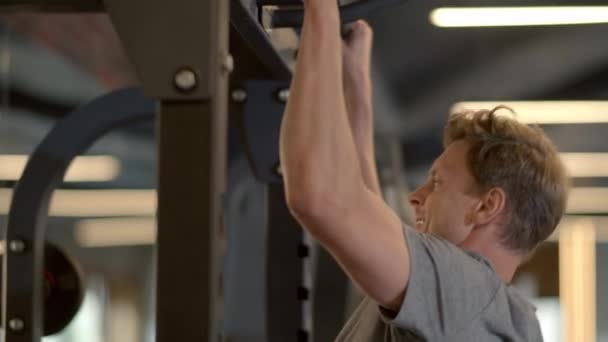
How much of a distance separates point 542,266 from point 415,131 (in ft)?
5.99

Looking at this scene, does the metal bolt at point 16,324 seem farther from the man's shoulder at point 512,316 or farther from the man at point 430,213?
the man's shoulder at point 512,316

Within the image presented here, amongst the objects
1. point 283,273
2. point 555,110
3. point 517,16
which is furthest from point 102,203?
point 283,273

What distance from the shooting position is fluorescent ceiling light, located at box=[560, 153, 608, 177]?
19.3 feet

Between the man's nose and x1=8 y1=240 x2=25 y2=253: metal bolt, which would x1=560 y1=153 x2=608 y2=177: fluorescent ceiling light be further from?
the man's nose

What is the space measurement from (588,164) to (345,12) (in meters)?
4.70

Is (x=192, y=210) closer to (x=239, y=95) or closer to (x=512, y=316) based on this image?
(x=512, y=316)

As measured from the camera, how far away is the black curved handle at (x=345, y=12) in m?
1.63

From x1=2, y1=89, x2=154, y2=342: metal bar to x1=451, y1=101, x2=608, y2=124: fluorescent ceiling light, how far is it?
3197mm

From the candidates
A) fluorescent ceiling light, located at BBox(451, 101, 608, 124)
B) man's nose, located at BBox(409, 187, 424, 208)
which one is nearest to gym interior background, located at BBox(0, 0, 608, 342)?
fluorescent ceiling light, located at BBox(451, 101, 608, 124)

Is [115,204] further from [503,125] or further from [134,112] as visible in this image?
[503,125]

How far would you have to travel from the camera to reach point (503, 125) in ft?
5.35

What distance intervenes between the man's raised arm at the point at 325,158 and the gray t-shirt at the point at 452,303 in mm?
74

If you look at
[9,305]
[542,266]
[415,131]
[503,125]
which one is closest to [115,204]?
[415,131]

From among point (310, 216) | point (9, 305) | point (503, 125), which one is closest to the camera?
point (310, 216)
